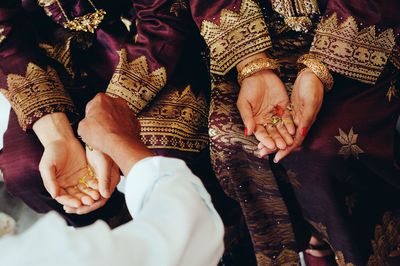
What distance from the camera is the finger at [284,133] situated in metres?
1.00

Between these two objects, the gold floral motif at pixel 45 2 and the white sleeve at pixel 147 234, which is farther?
the gold floral motif at pixel 45 2

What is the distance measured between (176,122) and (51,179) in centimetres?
31

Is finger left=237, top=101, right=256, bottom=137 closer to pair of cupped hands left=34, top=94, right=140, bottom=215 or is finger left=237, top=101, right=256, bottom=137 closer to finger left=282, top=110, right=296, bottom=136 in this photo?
finger left=282, top=110, right=296, bottom=136

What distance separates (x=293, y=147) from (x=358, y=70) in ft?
0.75

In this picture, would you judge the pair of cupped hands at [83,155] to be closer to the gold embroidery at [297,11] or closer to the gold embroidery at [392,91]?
the gold embroidery at [297,11]

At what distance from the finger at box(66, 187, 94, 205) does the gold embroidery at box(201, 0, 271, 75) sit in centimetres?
43

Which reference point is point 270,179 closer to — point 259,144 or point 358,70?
point 259,144

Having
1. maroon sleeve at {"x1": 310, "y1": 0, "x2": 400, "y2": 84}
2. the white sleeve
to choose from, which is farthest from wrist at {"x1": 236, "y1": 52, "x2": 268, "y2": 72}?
the white sleeve

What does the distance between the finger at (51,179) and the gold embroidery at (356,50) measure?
65 centimetres

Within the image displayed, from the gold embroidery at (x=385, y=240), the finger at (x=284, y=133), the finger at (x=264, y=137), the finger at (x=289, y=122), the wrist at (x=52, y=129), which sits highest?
the finger at (x=289, y=122)

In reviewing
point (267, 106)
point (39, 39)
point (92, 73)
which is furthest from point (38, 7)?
point (267, 106)

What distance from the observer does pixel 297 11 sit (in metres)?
1.14

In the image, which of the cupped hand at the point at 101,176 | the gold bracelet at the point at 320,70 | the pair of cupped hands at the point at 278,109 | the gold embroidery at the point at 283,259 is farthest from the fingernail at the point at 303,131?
the cupped hand at the point at 101,176

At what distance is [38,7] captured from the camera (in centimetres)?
138
